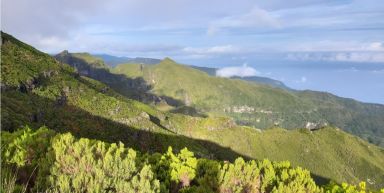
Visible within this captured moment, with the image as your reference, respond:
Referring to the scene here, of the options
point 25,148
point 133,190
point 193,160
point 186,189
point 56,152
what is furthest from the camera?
point 193,160

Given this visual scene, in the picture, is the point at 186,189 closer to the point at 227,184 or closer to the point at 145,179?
the point at 227,184

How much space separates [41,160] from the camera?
31984mm

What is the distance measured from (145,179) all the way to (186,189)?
12916 millimetres

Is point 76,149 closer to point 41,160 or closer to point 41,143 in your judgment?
point 41,160

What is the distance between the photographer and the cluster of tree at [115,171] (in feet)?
85.6

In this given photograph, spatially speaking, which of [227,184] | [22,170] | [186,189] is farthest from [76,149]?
[227,184]

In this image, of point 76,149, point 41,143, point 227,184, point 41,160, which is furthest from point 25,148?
point 227,184

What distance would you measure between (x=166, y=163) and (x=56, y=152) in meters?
17.3

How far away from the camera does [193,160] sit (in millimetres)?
45938

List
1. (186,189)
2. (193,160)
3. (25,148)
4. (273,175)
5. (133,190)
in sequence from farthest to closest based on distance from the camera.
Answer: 1. (193,160)
2. (273,175)
3. (186,189)
4. (25,148)
5. (133,190)

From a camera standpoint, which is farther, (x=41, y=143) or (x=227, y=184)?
(x=227, y=184)

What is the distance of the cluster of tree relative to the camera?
85.6 ft

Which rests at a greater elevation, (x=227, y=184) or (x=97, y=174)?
(x=97, y=174)

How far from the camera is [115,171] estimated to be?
2861cm
